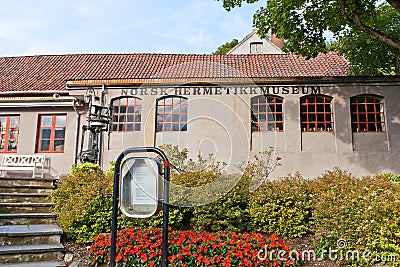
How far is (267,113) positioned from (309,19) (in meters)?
3.28

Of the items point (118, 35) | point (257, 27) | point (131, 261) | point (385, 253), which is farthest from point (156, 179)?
point (257, 27)

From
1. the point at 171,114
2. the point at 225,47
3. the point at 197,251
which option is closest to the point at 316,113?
the point at 171,114

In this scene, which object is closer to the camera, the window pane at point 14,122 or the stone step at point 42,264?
the stone step at point 42,264

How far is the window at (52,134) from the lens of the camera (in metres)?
12.4

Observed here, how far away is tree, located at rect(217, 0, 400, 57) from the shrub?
5.15m

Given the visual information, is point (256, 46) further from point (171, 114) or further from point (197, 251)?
point (197, 251)

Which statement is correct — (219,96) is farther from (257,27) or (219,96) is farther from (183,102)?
(257,27)

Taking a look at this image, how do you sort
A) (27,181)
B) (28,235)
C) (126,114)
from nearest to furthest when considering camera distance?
(28,235), (27,181), (126,114)

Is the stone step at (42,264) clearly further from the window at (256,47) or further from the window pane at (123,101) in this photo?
the window at (256,47)

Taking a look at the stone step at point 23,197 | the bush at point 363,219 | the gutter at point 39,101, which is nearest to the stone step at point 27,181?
the stone step at point 23,197

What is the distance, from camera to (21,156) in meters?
11.8

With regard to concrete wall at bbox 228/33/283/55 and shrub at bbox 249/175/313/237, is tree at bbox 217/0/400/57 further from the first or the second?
concrete wall at bbox 228/33/283/55

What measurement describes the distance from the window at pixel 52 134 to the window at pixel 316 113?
8.36 metres

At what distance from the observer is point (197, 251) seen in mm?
4988
